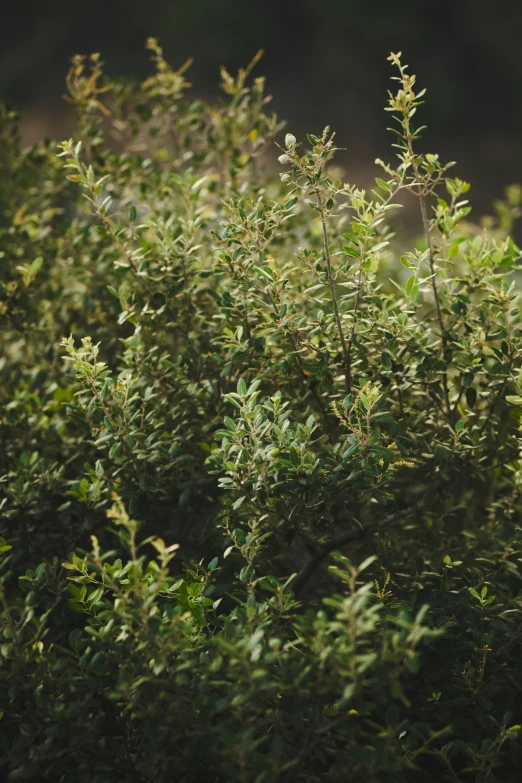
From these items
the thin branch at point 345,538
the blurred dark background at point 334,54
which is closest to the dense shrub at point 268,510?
the thin branch at point 345,538

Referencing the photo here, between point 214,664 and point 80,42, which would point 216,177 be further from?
Answer: point 80,42

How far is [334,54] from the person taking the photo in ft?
24.0

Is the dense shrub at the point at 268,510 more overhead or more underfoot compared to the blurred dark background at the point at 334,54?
more underfoot

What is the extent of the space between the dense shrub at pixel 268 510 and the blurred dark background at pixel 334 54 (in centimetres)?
565

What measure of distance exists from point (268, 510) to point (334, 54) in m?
7.10

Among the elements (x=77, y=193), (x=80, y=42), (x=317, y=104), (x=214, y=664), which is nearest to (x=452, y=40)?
(x=317, y=104)

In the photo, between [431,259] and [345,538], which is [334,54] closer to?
[431,259]

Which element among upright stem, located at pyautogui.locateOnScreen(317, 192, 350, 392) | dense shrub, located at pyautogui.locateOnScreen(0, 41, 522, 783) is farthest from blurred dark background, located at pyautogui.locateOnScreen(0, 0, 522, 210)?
upright stem, located at pyautogui.locateOnScreen(317, 192, 350, 392)

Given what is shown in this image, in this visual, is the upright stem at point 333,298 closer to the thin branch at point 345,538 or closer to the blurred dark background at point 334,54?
the thin branch at point 345,538

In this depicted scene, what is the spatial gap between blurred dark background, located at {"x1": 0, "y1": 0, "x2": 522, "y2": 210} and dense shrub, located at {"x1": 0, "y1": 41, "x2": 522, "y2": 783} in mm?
5651

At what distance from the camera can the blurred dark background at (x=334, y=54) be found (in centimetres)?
693

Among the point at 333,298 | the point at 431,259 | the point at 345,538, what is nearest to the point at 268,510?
the point at 345,538

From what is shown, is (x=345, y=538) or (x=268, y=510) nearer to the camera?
(x=268, y=510)

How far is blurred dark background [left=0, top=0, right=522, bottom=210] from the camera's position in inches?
273
